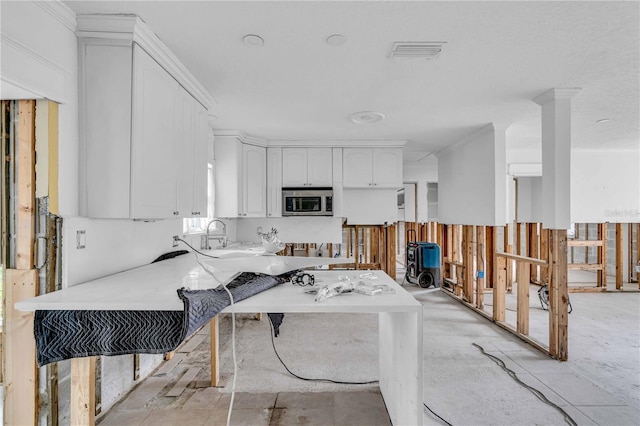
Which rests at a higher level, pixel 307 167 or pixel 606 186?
pixel 307 167

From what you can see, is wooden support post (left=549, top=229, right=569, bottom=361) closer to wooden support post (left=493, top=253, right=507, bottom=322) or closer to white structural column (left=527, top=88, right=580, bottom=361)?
white structural column (left=527, top=88, right=580, bottom=361)

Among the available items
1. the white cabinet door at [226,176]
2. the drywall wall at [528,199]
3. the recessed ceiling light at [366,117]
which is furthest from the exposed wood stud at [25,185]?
the drywall wall at [528,199]

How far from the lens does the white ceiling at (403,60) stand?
1.67 m

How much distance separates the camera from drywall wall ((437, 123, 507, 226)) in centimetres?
368

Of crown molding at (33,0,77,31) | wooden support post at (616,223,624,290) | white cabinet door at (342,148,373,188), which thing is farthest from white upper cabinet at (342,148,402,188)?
wooden support post at (616,223,624,290)

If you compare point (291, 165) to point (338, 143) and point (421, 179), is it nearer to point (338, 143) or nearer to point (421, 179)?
point (338, 143)

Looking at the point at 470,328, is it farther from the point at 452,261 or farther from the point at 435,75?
the point at 435,75

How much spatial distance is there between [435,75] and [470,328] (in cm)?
288

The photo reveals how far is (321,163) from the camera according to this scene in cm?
470

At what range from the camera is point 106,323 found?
137cm

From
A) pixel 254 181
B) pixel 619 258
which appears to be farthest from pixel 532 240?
pixel 254 181

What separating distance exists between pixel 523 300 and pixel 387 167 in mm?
2428

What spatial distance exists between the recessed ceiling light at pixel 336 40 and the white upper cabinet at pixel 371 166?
2.75 m

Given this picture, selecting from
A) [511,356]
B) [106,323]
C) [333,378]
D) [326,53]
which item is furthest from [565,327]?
[106,323]
